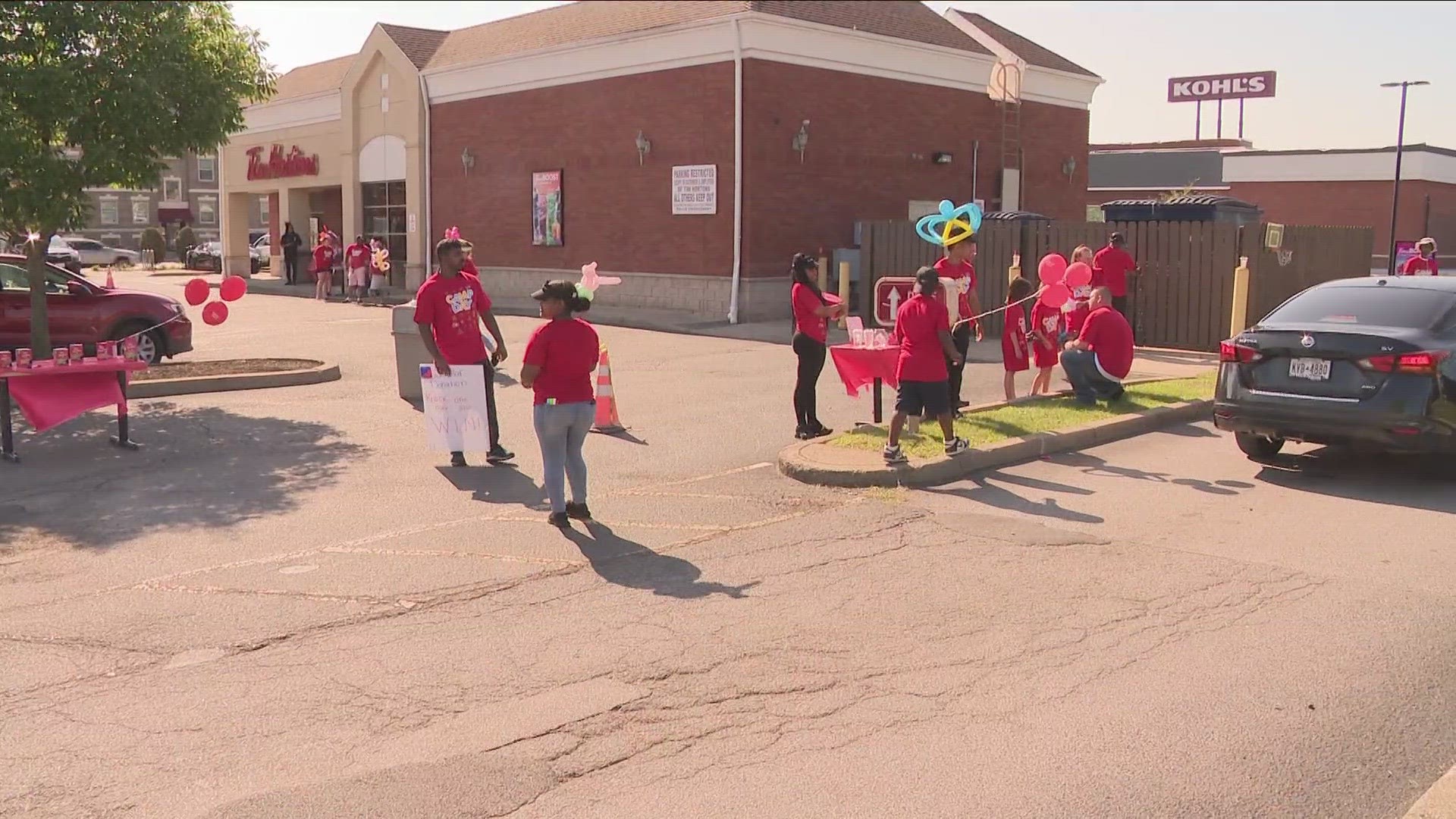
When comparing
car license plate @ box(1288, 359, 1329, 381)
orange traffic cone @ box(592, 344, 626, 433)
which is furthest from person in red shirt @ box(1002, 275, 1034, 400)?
orange traffic cone @ box(592, 344, 626, 433)

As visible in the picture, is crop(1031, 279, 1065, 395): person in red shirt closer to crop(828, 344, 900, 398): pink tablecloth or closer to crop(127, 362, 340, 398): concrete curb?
crop(828, 344, 900, 398): pink tablecloth

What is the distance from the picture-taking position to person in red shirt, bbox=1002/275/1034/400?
12633 mm

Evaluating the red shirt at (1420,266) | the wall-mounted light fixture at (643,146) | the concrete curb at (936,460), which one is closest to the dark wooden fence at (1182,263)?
the red shirt at (1420,266)

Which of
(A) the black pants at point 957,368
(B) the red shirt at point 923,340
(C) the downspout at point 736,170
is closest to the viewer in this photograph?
(B) the red shirt at point 923,340

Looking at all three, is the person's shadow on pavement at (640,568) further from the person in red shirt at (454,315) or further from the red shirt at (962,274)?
the red shirt at (962,274)

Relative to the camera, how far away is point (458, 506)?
905cm

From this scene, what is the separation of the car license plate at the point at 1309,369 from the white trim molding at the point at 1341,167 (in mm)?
44826

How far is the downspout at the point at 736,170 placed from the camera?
2478 cm

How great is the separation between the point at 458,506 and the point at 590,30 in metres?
21.8

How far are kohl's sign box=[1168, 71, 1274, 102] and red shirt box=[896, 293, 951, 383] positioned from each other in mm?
72802

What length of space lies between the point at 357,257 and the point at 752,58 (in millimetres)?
11024

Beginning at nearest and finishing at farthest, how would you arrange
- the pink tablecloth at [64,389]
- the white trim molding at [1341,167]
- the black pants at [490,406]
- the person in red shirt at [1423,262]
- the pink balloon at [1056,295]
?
the black pants at [490,406], the pink tablecloth at [64,389], the pink balloon at [1056,295], the person in red shirt at [1423,262], the white trim molding at [1341,167]

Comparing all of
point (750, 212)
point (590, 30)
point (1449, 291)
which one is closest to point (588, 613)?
point (1449, 291)

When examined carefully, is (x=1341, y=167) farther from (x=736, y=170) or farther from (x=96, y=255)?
(x=96, y=255)
